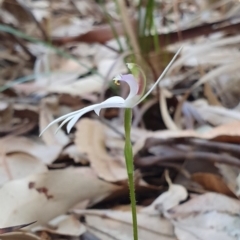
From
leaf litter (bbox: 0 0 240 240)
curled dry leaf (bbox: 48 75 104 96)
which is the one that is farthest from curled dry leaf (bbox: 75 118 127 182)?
curled dry leaf (bbox: 48 75 104 96)

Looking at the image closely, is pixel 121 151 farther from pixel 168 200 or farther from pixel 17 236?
pixel 17 236

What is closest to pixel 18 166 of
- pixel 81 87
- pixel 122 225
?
pixel 122 225

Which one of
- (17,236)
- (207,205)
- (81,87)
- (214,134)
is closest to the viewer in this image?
(17,236)

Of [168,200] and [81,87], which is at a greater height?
[81,87]

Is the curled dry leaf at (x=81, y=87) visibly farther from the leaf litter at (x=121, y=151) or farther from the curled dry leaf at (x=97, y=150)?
the curled dry leaf at (x=97, y=150)

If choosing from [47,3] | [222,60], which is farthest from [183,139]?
[47,3]

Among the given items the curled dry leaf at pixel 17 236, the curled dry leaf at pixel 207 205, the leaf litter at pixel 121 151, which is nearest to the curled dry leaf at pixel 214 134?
the leaf litter at pixel 121 151

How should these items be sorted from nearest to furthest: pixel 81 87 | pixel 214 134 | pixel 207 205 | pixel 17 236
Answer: pixel 17 236, pixel 207 205, pixel 214 134, pixel 81 87

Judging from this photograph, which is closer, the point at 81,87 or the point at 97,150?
the point at 97,150
